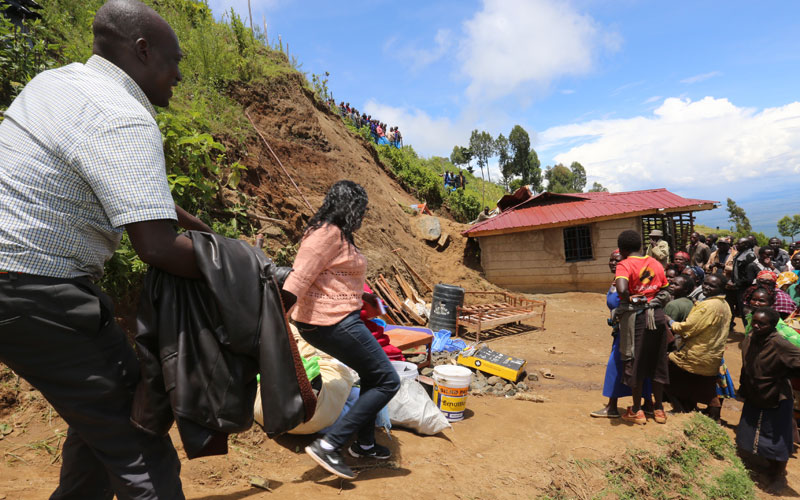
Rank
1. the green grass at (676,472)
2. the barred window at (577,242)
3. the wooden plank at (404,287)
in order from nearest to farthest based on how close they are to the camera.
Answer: the green grass at (676,472) < the wooden plank at (404,287) < the barred window at (577,242)

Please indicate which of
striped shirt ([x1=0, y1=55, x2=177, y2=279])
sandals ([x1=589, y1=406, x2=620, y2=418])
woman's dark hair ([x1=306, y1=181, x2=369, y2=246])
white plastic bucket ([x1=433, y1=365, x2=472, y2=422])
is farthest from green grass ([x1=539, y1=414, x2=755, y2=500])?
striped shirt ([x1=0, y1=55, x2=177, y2=279])

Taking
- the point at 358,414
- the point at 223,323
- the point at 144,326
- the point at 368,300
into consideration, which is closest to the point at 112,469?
the point at 144,326

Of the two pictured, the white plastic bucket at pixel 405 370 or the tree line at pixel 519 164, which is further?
the tree line at pixel 519 164

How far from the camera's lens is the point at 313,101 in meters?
13.8

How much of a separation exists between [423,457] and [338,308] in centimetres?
140

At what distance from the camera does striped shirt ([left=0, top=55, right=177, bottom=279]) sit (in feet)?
3.85

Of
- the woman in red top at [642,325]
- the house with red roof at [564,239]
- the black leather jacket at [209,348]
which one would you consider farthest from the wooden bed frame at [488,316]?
the black leather jacket at [209,348]

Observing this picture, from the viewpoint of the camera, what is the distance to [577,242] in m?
13.4

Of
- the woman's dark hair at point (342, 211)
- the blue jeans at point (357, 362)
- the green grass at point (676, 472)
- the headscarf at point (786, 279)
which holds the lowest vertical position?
the green grass at point (676, 472)

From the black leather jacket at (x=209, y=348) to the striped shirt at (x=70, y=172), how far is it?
0.68ft

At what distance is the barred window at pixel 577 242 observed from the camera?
1337 centimetres

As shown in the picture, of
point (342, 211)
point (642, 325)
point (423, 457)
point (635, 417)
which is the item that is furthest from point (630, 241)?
point (342, 211)

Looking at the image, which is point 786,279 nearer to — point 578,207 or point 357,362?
point 357,362

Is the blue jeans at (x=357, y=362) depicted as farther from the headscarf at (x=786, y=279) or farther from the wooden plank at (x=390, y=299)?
the headscarf at (x=786, y=279)
